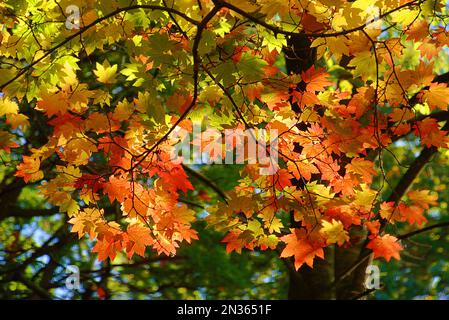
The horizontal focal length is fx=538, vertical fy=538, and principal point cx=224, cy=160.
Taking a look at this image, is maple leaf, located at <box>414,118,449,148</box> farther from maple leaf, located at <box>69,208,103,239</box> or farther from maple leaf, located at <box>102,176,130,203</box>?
maple leaf, located at <box>69,208,103,239</box>

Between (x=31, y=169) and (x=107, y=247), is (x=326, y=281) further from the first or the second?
(x=31, y=169)

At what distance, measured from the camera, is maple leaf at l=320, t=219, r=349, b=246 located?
3246mm

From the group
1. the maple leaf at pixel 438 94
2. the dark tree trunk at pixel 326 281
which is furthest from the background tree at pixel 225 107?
the dark tree trunk at pixel 326 281

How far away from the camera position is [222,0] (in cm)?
247

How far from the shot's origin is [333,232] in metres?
3.30

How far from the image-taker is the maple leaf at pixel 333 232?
325 cm

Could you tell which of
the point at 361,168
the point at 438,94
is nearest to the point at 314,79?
the point at 361,168

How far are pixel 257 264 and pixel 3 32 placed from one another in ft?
22.2

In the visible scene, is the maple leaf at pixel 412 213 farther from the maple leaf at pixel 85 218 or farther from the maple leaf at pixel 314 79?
the maple leaf at pixel 85 218

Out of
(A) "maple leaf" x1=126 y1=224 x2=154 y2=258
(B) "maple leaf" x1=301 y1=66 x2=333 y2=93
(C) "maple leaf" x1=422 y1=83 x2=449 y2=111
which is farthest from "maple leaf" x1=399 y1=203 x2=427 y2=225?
(A) "maple leaf" x1=126 y1=224 x2=154 y2=258

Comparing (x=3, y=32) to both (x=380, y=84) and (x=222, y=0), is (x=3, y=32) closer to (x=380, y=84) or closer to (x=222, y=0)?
(x=222, y=0)

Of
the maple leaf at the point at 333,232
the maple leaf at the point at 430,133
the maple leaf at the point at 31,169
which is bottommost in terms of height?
the maple leaf at the point at 333,232

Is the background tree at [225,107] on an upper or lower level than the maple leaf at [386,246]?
upper
